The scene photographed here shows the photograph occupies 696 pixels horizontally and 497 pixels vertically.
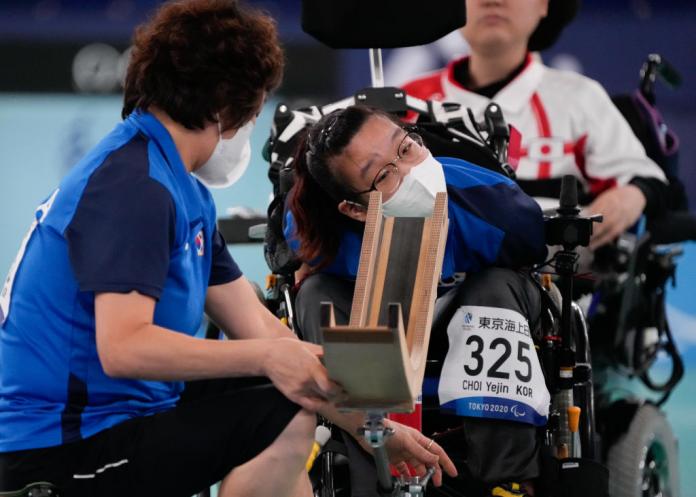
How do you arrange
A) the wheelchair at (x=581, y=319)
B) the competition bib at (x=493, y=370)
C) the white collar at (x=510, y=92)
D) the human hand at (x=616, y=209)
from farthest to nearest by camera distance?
the white collar at (x=510, y=92)
the human hand at (x=616, y=209)
the wheelchair at (x=581, y=319)
the competition bib at (x=493, y=370)

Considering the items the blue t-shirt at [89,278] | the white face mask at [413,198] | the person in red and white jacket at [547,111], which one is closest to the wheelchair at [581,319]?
the person in red and white jacket at [547,111]

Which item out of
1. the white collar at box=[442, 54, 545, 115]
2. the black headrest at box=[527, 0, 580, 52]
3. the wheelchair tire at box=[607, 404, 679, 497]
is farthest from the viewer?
the black headrest at box=[527, 0, 580, 52]

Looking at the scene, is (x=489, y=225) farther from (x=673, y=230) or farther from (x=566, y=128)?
(x=566, y=128)

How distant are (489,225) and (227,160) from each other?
65 cm

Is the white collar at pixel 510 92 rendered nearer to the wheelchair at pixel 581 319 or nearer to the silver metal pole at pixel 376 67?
the wheelchair at pixel 581 319

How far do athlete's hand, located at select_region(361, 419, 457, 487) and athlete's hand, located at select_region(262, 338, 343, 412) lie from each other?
0.82 feet

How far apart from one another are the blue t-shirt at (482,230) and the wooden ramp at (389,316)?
1.09 feet

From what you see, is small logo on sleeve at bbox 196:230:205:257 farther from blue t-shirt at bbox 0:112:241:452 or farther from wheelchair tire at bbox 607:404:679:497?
wheelchair tire at bbox 607:404:679:497

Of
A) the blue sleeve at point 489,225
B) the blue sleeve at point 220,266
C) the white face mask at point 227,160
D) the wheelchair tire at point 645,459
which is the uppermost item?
the white face mask at point 227,160

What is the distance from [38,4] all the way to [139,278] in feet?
16.7

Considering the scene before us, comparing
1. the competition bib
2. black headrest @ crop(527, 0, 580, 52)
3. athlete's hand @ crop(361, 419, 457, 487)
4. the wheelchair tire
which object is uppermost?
black headrest @ crop(527, 0, 580, 52)

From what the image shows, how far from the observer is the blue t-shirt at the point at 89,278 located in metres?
2.14

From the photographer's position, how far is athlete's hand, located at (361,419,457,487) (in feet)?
7.81

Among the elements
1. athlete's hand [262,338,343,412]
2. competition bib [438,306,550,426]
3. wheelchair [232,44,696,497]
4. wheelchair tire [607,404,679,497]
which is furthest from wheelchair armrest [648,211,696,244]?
athlete's hand [262,338,343,412]
